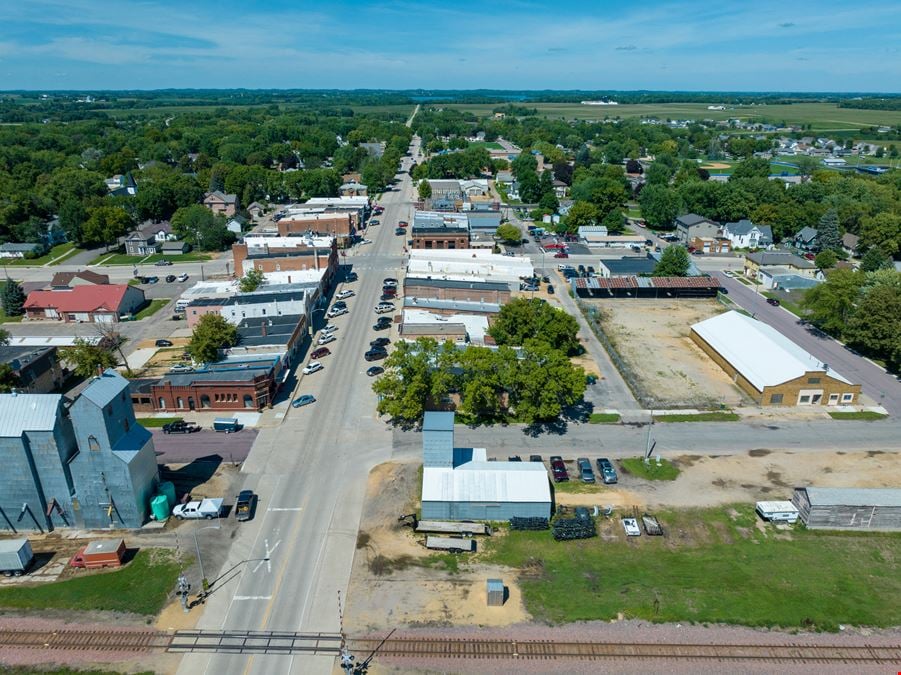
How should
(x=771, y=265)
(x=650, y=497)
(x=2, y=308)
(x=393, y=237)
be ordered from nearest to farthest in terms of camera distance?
1. (x=650, y=497)
2. (x=2, y=308)
3. (x=771, y=265)
4. (x=393, y=237)

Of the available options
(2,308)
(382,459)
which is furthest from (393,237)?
(382,459)

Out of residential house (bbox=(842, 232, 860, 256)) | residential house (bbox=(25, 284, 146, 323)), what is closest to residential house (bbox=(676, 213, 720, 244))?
residential house (bbox=(842, 232, 860, 256))

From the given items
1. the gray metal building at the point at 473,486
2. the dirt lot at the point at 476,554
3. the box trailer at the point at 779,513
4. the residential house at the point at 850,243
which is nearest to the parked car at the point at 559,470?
the dirt lot at the point at 476,554

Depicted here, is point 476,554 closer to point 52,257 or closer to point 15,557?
point 15,557

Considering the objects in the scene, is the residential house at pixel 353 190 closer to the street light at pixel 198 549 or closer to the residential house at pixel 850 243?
the residential house at pixel 850 243

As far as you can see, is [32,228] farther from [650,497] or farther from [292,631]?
[650,497]

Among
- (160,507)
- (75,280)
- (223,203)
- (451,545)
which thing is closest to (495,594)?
(451,545)
